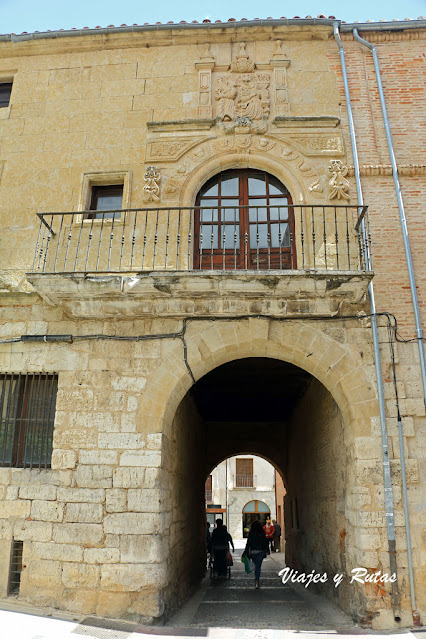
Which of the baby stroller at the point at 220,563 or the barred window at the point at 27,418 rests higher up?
the barred window at the point at 27,418

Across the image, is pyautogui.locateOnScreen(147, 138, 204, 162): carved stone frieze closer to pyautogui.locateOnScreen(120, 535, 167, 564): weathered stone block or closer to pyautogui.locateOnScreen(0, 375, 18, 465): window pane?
pyautogui.locateOnScreen(0, 375, 18, 465): window pane

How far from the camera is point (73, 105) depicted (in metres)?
7.64

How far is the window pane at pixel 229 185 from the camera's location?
7199mm

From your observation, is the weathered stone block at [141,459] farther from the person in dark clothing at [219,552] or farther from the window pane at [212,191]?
the person in dark clothing at [219,552]

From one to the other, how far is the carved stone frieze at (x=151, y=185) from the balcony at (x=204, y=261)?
0.82ft

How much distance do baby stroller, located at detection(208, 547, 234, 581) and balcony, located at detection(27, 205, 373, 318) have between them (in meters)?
6.97

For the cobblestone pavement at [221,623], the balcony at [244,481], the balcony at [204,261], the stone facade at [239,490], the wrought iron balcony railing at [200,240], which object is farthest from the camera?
the balcony at [244,481]

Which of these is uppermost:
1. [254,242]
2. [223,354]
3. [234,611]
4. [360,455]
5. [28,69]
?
[28,69]

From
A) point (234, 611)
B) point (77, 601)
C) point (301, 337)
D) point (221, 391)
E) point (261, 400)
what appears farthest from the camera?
point (261, 400)

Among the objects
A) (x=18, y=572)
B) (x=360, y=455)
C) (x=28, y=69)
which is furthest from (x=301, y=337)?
(x=28, y=69)

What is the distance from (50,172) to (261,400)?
6650 mm

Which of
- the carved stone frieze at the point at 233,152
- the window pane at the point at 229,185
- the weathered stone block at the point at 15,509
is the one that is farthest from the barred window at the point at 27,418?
the window pane at the point at 229,185

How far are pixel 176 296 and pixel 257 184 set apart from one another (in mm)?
2340

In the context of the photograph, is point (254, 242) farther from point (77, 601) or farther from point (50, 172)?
point (77, 601)
